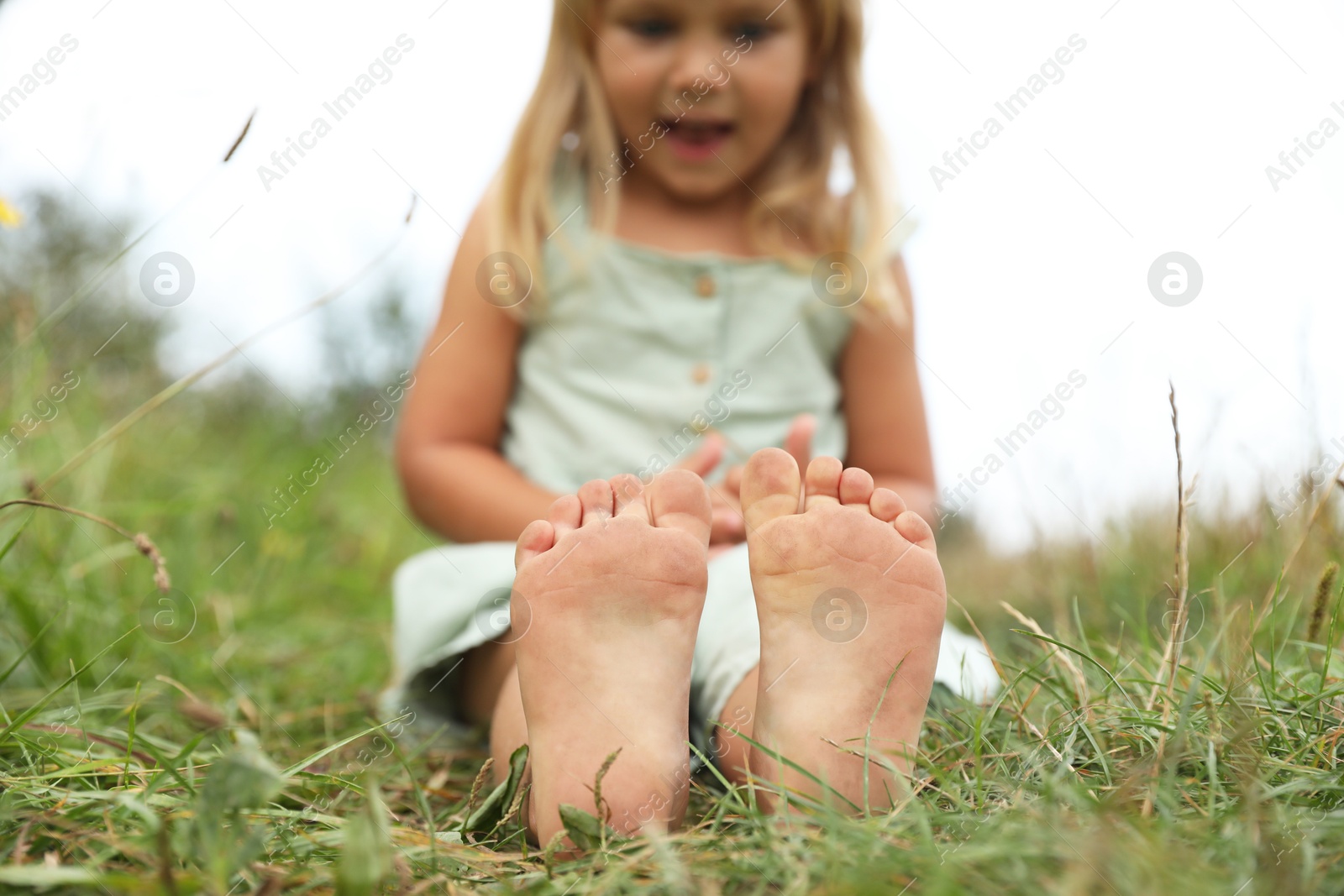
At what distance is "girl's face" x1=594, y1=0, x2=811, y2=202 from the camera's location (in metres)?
1.31

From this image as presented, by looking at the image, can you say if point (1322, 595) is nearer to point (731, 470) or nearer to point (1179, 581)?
point (1179, 581)

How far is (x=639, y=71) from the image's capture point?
134cm

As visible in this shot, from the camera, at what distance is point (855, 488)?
81 cm

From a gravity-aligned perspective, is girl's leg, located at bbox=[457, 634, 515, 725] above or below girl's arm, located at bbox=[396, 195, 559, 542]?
below

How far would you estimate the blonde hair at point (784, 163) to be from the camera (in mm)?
1474

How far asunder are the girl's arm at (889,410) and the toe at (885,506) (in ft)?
2.22

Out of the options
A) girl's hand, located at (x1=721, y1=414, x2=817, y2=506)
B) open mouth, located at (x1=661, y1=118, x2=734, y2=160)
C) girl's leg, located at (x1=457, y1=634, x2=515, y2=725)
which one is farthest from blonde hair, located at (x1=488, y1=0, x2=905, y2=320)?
girl's leg, located at (x1=457, y1=634, x2=515, y2=725)

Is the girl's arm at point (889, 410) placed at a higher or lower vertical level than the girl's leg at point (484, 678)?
higher

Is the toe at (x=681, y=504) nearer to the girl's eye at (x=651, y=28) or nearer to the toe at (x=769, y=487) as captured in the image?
the toe at (x=769, y=487)

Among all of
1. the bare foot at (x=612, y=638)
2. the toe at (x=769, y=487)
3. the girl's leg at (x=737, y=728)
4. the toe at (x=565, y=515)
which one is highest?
the toe at (x=769, y=487)

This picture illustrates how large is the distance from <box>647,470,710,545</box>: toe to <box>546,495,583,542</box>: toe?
69 millimetres

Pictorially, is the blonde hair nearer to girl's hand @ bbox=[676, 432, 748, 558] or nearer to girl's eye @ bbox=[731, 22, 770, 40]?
girl's eye @ bbox=[731, 22, 770, 40]

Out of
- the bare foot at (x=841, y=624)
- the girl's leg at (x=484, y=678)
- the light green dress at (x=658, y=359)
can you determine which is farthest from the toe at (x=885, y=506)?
the light green dress at (x=658, y=359)

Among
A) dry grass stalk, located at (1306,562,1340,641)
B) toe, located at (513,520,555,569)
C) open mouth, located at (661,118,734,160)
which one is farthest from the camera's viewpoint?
open mouth, located at (661,118,734,160)
